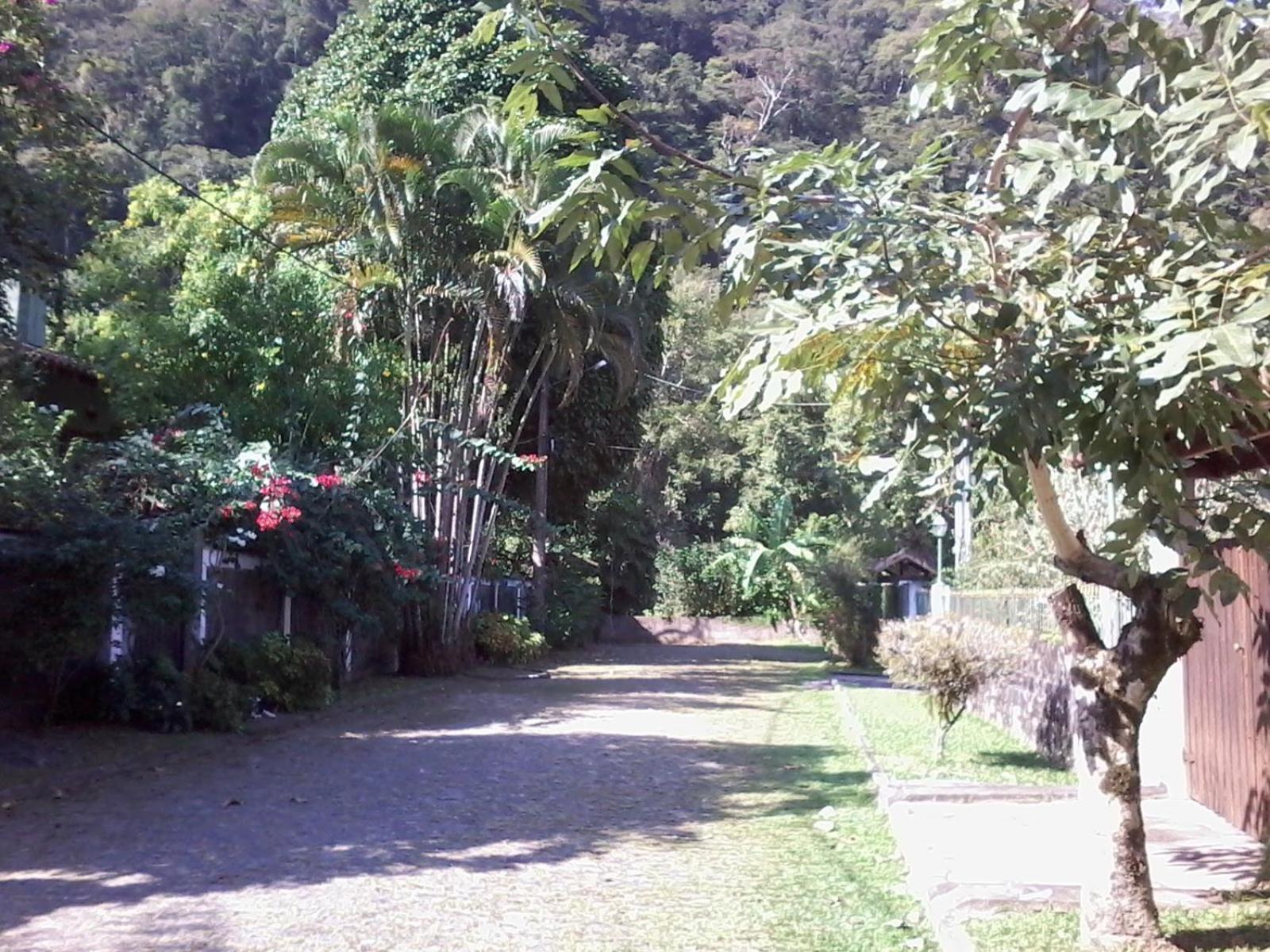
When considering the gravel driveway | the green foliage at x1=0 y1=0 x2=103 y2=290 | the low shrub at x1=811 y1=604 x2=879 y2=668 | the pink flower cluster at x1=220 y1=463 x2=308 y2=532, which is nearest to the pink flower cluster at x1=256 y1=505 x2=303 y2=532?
the pink flower cluster at x1=220 y1=463 x2=308 y2=532

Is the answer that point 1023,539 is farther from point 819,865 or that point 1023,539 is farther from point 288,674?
point 819,865

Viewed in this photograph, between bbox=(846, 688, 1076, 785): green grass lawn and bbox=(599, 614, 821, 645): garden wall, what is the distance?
26530 mm

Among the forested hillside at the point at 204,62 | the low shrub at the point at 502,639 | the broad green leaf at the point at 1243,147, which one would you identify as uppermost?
the forested hillside at the point at 204,62

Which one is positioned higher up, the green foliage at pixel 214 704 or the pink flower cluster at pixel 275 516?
the pink flower cluster at pixel 275 516

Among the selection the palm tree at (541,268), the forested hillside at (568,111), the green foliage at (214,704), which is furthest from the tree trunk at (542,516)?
the green foliage at (214,704)

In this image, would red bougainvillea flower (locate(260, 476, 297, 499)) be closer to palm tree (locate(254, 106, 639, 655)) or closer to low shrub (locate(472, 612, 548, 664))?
palm tree (locate(254, 106, 639, 655))

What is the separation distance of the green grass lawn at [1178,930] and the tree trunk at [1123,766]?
25cm

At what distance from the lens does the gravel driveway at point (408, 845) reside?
7.38 metres

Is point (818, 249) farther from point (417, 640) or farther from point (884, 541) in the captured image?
point (884, 541)

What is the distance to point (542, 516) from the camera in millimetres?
30031

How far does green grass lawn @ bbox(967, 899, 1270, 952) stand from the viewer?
6.50 meters

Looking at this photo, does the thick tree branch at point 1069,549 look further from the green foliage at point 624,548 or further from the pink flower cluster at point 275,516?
the green foliage at point 624,548

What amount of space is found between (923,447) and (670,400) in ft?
159

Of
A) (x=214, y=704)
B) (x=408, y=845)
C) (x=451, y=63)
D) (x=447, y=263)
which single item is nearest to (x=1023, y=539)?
(x=447, y=263)
